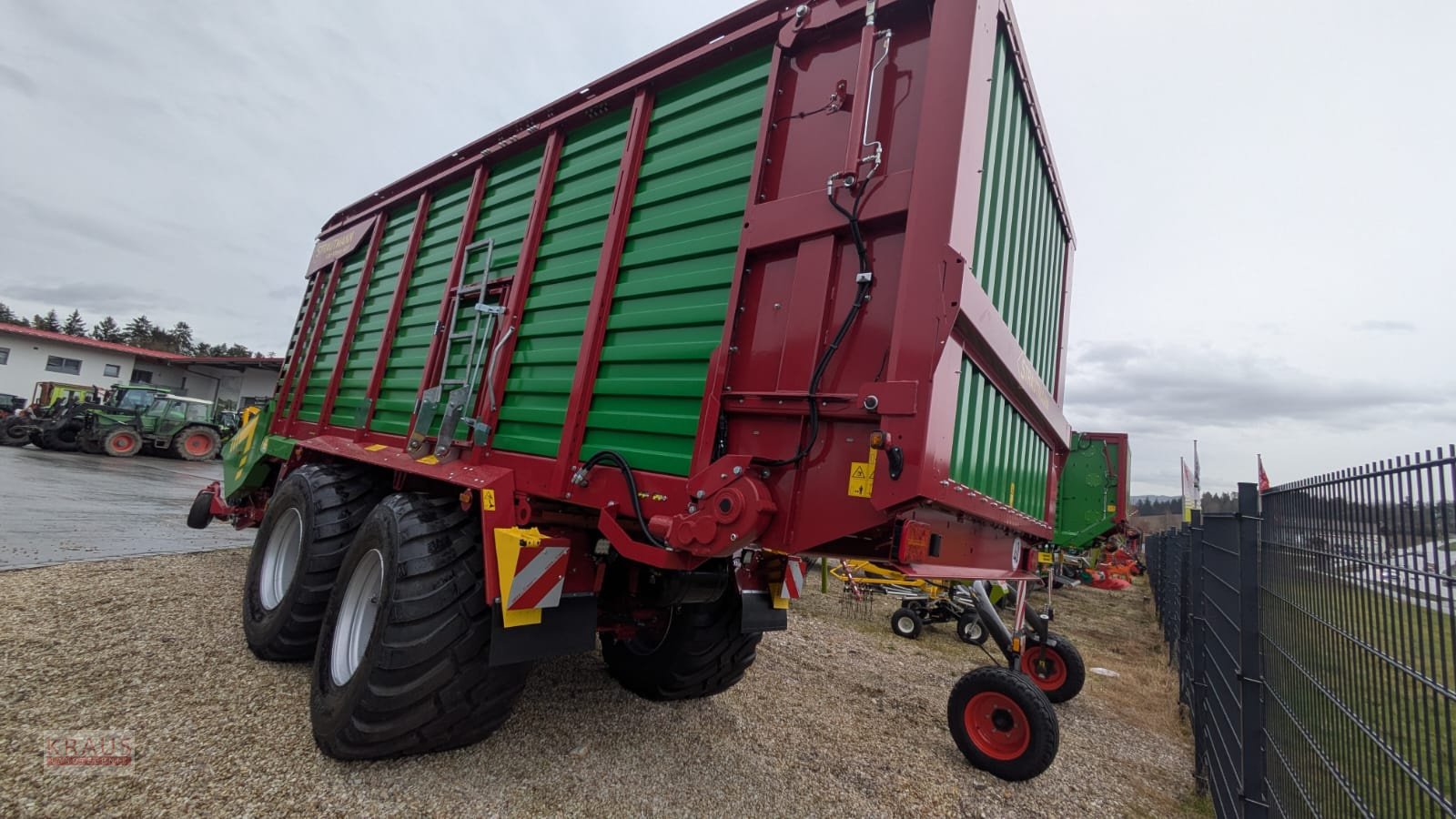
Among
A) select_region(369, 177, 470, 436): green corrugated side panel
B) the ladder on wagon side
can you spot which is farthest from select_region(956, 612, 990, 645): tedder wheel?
select_region(369, 177, 470, 436): green corrugated side panel

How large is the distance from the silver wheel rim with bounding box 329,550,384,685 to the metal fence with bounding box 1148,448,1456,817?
3.60m

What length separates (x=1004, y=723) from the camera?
3.67 meters

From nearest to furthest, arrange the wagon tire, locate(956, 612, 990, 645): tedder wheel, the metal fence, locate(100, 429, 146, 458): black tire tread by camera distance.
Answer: the metal fence, locate(956, 612, 990, 645): tedder wheel, the wagon tire, locate(100, 429, 146, 458): black tire tread

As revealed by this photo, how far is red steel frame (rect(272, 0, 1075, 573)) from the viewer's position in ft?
6.46

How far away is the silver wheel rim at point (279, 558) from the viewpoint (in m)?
4.25

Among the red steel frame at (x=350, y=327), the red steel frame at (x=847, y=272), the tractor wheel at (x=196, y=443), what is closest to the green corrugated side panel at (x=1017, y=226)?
the red steel frame at (x=847, y=272)

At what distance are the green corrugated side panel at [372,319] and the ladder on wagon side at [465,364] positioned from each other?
1.06 metres

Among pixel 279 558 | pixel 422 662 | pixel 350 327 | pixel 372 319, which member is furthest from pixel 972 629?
pixel 350 327

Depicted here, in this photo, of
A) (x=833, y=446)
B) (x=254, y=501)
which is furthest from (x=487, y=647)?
(x=254, y=501)

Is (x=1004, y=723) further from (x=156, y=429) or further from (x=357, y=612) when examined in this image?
(x=156, y=429)

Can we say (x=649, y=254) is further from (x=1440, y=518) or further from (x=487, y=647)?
(x=1440, y=518)

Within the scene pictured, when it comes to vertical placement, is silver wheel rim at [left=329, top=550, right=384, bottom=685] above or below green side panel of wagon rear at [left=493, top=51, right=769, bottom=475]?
below

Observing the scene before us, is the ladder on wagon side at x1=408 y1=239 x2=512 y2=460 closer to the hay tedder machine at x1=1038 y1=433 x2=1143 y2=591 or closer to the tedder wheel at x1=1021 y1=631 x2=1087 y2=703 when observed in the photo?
the tedder wheel at x1=1021 y1=631 x2=1087 y2=703

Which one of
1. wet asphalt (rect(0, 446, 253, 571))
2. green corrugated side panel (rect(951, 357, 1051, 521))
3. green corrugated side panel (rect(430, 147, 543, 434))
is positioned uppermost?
green corrugated side panel (rect(430, 147, 543, 434))
